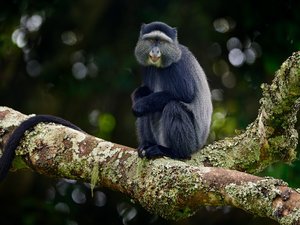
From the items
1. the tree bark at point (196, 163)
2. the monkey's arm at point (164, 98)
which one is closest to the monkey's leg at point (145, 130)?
the monkey's arm at point (164, 98)

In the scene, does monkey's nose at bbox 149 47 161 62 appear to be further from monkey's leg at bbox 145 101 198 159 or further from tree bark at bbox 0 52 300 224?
tree bark at bbox 0 52 300 224

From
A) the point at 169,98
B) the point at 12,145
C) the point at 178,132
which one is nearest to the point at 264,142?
the point at 178,132

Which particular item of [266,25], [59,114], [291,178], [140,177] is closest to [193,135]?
[140,177]

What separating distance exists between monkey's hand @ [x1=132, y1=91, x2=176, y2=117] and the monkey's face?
435 millimetres

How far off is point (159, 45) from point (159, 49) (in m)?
0.06

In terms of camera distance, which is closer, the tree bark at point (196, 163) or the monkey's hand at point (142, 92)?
the tree bark at point (196, 163)

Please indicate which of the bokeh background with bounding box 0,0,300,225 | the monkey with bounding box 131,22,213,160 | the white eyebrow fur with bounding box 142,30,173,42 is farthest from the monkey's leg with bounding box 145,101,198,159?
the bokeh background with bounding box 0,0,300,225

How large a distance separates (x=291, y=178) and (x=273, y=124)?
2671 millimetres

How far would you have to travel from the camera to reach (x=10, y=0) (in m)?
10.0

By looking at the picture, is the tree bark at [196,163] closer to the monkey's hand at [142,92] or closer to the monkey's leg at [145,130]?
the monkey's leg at [145,130]

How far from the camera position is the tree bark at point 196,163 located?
4.48m

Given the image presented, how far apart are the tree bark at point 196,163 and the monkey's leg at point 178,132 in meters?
0.33

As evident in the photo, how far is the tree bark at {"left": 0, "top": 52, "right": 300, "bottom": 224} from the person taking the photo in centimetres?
448

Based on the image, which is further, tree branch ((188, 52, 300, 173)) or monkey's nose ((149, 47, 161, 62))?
monkey's nose ((149, 47, 161, 62))
